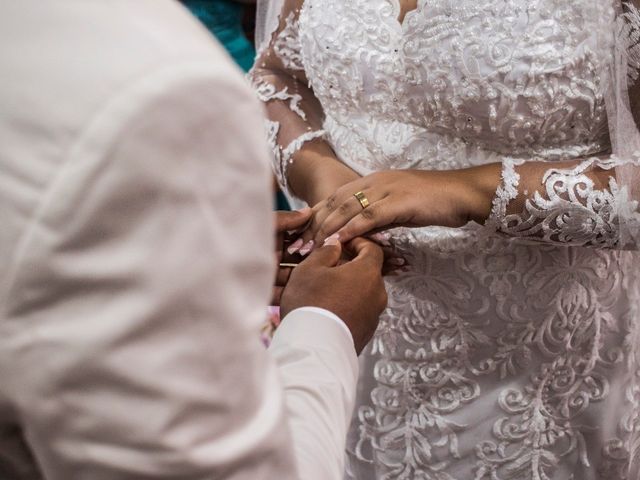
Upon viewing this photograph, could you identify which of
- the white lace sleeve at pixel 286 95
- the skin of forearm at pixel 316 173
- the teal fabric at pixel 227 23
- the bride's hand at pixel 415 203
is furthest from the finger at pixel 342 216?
the teal fabric at pixel 227 23

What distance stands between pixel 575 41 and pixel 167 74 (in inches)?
31.4

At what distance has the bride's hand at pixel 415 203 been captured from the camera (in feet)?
3.56

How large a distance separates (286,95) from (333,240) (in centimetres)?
45

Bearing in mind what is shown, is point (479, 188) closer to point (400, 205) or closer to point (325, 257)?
point (400, 205)

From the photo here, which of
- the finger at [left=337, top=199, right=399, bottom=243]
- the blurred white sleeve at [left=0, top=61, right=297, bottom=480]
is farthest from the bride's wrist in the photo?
the blurred white sleeve at [left=0, top=61, right=297, bottom=480]

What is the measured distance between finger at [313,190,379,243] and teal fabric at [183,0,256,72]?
1858mm

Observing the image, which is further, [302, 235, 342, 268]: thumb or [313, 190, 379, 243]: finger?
[313, 190, 379, 243]: finger

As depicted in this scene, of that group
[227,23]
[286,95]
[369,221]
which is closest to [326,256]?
[369,221]

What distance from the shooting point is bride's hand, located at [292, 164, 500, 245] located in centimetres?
109

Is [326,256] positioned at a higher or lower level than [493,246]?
higher

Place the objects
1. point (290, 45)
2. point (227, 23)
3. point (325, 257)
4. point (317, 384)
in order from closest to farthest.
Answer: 1. point (317, 384)
2. point (325, 257)
3. point (290, 45)
4. point (227, 23)

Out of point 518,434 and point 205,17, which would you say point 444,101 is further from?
point 205,17

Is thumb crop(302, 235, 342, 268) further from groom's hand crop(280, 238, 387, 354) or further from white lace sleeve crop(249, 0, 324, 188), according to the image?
white lace sleeve crop(249, 0, 324, 188)

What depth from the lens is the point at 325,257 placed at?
3.24ft
